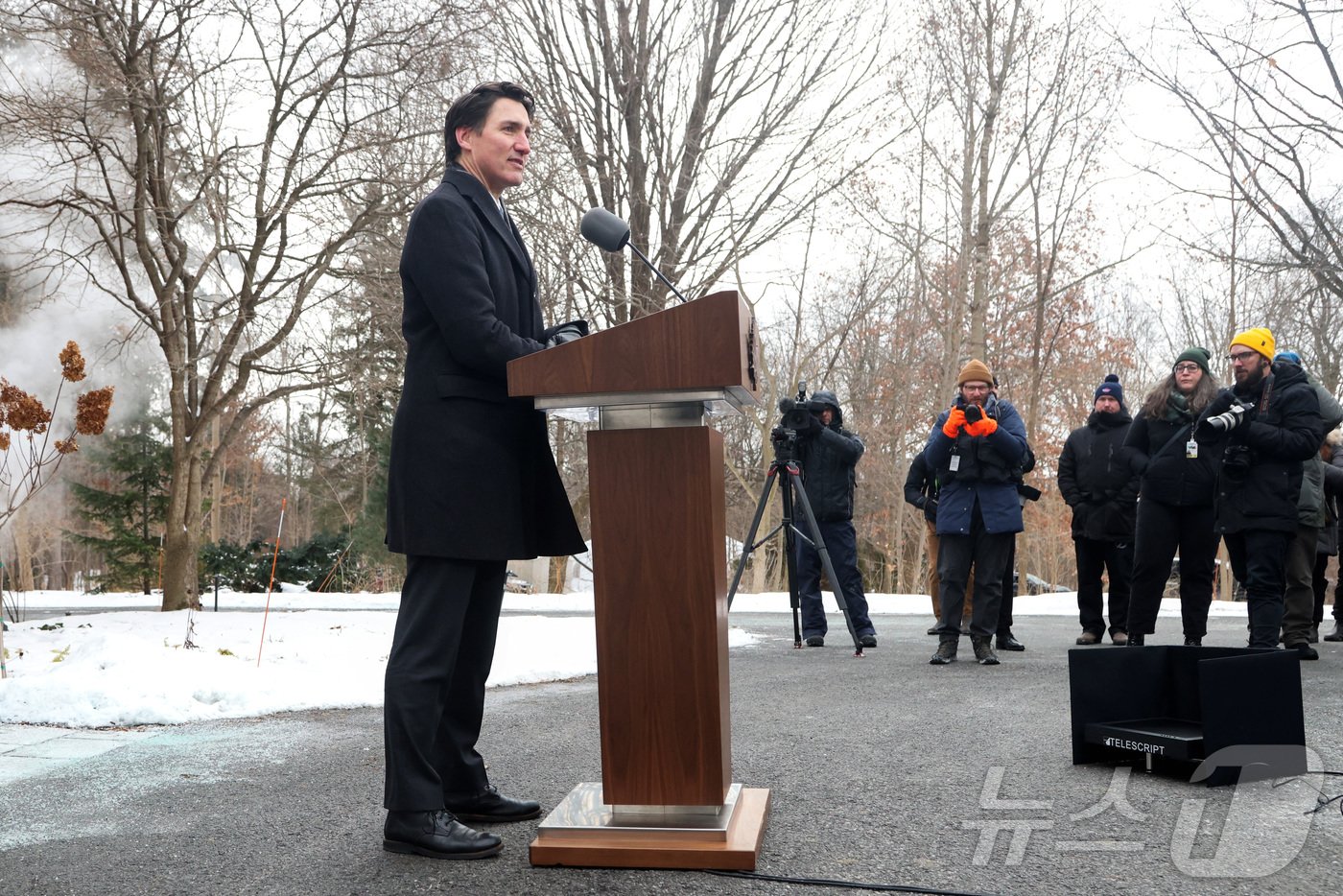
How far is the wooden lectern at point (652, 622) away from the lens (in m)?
2.68

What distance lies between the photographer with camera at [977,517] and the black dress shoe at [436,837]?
4.78 metres

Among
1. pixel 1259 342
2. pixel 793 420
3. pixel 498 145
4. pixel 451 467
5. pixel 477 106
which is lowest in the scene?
pixel 451 467

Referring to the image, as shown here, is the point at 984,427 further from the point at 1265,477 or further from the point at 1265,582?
the point at 1265,582

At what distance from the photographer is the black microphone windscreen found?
2.80 metres

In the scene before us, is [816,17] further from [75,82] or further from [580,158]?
[75,82]

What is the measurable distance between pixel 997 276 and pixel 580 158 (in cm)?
1239

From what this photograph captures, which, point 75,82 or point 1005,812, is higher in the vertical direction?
point 75,82

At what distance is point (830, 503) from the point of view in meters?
8.68

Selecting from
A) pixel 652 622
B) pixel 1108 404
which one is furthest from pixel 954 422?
pixel 652 622

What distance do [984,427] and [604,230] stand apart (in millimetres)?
4769

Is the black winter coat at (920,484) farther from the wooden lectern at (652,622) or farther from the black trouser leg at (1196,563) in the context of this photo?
the wooden lectern at (652,622)

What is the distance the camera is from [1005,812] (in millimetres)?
3188

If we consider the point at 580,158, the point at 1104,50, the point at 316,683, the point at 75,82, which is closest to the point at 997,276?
the point at 1104,50

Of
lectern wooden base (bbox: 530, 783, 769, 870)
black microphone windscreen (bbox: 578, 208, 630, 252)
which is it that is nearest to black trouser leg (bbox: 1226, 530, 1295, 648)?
lectern wooden base (bbox: 530, 783, 769, 870)
